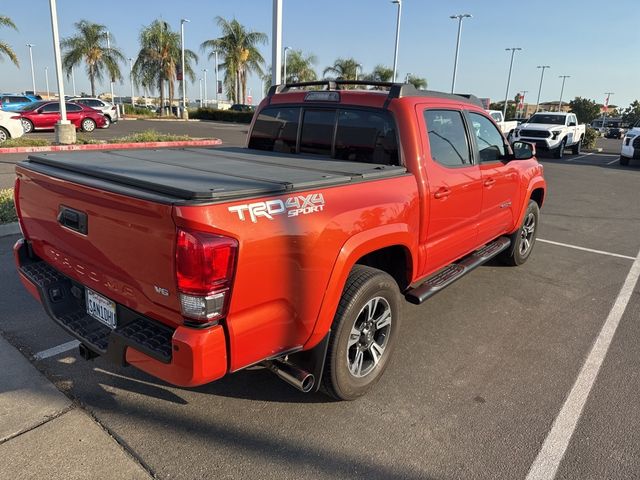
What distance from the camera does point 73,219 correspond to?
8.41 feet

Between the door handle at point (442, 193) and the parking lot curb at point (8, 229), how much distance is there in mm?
5479

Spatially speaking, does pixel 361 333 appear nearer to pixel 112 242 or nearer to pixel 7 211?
pixel 112 242

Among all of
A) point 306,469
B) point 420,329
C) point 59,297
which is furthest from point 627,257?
point 59,297

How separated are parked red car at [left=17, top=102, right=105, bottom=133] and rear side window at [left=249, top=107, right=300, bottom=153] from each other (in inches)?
811

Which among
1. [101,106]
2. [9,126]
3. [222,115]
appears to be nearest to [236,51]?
[222,115]

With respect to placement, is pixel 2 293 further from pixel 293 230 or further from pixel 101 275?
pixel 293 230

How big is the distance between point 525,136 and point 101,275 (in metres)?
21.9

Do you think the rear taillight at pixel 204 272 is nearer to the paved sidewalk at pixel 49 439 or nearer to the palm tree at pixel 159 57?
the paved sidewalk at pixel 49 439

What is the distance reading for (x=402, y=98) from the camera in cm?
347

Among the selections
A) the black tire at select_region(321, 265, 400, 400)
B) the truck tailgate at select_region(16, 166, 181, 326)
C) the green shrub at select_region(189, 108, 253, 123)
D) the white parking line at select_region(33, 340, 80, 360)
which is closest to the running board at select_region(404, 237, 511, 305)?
the black tire at select_region(321, 265, 400, 400)

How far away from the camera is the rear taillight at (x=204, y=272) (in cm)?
200

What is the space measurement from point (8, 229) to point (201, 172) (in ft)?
15.4

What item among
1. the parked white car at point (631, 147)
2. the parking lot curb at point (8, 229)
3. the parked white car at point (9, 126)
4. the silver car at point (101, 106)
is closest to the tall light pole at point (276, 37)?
the parking lot curb at point (8, 229)

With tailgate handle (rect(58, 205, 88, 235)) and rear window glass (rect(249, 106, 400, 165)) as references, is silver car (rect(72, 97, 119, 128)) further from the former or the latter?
tailgate handle (rect(58, 205, 88, 235))
